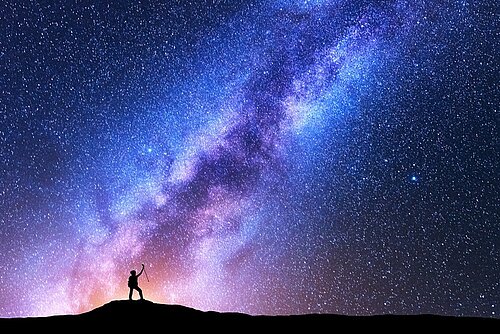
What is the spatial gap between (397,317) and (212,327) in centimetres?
534

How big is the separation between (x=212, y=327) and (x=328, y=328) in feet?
10.7

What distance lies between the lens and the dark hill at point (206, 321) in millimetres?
15258

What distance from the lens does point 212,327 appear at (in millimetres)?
15562

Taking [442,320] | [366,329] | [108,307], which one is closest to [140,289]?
[108,307]

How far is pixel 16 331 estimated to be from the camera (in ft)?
48.5

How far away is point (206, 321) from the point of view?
15930 mm

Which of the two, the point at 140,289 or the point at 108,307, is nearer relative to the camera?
the point at 108,307

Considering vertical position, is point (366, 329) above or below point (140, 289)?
below

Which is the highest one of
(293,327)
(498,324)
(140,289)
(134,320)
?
(140,289)

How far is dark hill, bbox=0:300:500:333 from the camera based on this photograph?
601 inches

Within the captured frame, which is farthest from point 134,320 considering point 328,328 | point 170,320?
point 328,328

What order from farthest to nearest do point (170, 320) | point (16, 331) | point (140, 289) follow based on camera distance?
point (140, 289)
point (170, 320)
point (16, 331)

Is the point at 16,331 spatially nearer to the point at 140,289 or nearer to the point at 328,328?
the point at 140,289

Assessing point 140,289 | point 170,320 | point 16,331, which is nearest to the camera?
point 16,331
